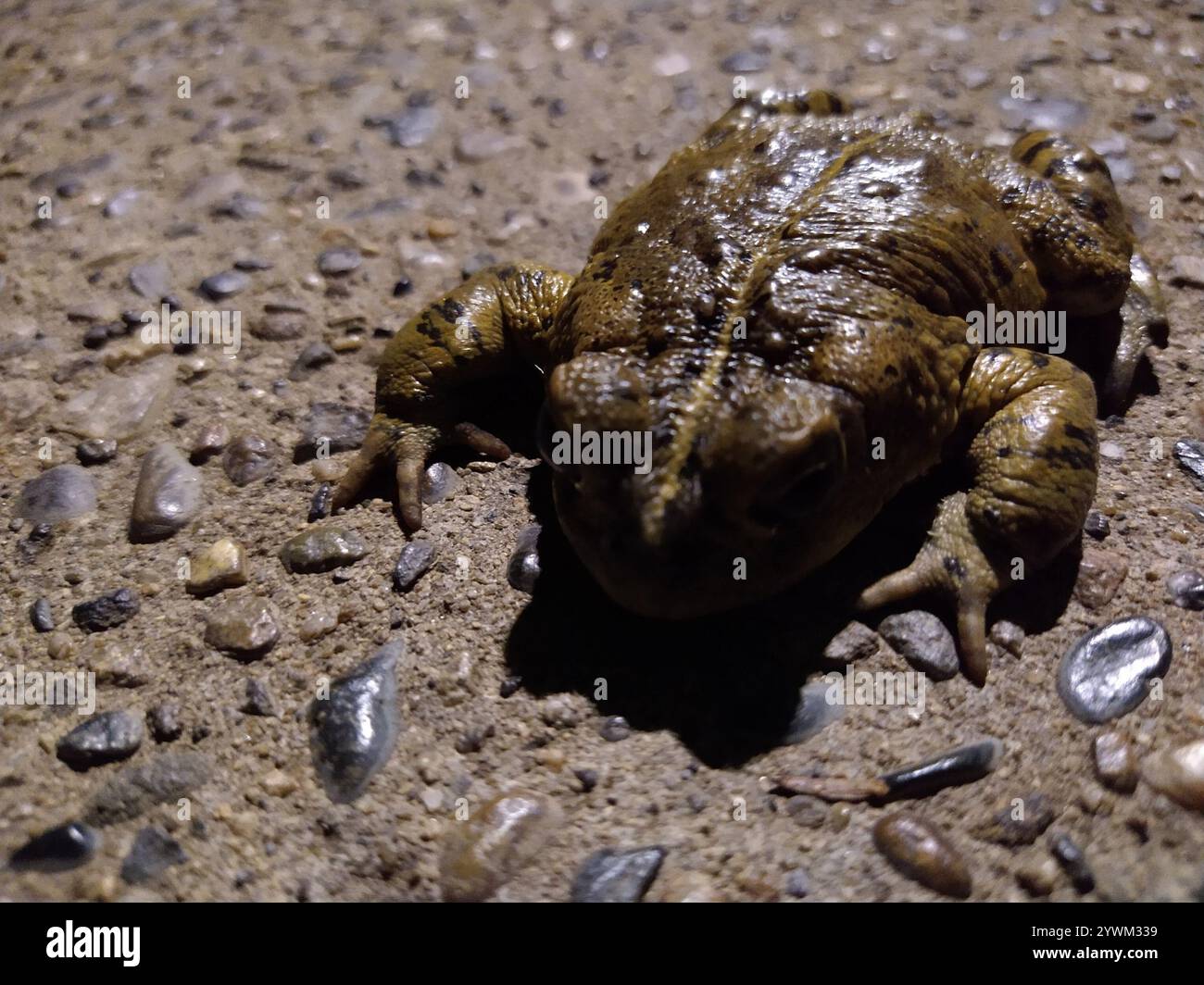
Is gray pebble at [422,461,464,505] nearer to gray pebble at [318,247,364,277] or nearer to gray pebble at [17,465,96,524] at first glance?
gray pebble at [17,465,96,524]

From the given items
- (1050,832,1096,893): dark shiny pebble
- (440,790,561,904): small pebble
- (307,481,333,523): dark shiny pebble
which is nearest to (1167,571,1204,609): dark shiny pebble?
(1050,832,1096,893): dark shiny pebble

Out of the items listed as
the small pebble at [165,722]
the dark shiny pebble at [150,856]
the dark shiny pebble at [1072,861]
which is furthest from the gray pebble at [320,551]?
the dark shiny pebble at [1072,861]

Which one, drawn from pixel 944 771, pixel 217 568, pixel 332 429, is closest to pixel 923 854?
pixel 944 771

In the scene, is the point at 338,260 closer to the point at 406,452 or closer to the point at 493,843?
the point at 406,452

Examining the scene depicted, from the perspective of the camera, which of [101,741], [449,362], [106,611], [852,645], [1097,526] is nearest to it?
[101,741]

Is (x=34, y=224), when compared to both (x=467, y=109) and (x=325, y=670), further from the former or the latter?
(x=325, y=670)

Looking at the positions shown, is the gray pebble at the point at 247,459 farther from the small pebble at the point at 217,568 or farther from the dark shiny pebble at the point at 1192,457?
the dark shiny pebble at the point at 1192,457
